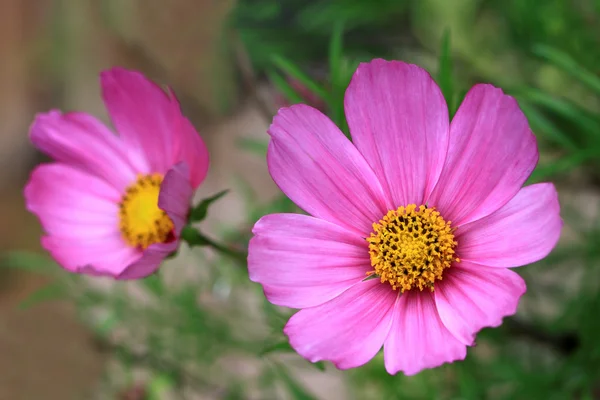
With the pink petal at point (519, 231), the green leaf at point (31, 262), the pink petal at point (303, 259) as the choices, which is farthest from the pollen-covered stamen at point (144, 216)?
the green leaf at point (31, 262)

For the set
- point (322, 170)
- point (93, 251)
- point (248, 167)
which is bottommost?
point (248, 167)

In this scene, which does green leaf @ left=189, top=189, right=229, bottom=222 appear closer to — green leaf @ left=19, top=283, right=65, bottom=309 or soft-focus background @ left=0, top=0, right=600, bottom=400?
soft-focus background @ left=0, top=0, right=600, bottom=400

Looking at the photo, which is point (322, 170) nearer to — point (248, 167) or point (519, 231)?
point (519, 231)

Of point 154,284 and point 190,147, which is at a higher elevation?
point 190,147

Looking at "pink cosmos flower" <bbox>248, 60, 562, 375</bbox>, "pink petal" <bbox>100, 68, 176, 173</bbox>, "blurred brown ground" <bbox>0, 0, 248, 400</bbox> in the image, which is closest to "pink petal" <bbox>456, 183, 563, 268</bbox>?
"pink cosmos flower" <bbox>248, 60, 562, 375</bbox>

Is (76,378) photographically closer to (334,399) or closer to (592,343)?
(334,399)

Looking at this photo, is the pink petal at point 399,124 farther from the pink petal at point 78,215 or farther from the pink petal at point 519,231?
the pink petal at point 78,215

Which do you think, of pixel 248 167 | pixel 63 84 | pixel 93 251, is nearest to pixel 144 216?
pixel 93 251
